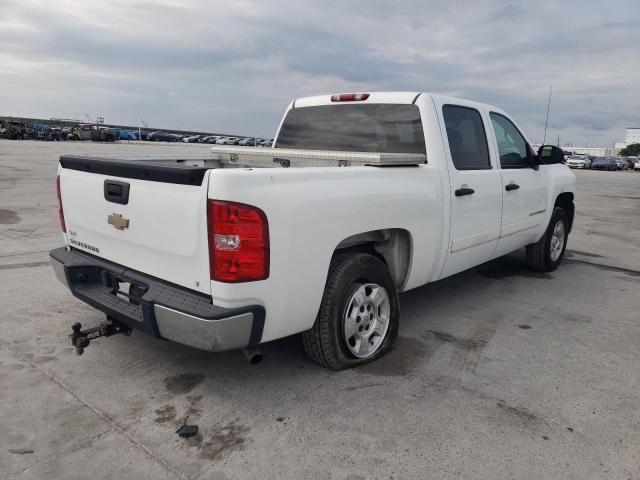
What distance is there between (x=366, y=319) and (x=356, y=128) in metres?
1.77

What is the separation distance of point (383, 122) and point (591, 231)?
733cm

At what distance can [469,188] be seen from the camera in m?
4.19

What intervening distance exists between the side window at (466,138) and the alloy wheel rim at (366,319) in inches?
52.4

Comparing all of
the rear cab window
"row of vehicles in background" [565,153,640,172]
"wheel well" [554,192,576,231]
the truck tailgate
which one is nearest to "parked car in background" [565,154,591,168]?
"row of vehicles in background" [565,153,640,172]

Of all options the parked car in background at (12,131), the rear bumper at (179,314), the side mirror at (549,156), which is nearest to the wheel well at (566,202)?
the side mirror at (549,156)

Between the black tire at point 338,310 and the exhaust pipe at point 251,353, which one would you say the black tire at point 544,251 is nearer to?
the black tire at point 338,310

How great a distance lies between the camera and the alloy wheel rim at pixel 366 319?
132 inches

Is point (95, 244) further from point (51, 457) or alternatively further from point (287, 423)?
point (287, 423)

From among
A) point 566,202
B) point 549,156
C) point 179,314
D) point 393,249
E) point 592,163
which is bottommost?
point 179,314

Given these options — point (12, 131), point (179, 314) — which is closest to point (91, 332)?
point (179, 314)

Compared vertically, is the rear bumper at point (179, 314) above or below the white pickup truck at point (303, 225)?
below

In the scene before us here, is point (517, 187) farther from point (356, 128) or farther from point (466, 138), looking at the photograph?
point (356, 128)

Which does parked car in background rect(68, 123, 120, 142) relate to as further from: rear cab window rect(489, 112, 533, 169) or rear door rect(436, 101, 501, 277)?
rear door rect(436, 101, 501, 277)

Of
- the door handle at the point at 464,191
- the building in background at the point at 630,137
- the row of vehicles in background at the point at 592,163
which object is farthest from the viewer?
the building in background at the point at 630,137
